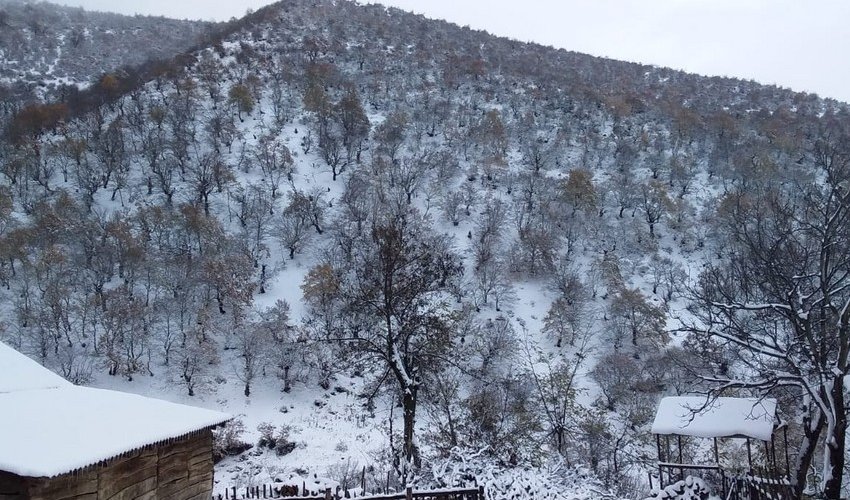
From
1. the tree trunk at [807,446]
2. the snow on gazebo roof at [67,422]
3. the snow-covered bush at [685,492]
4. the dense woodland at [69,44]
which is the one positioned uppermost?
the dense woodland at [69,44]

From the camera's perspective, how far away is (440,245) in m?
39.2

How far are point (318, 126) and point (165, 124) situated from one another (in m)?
15.1

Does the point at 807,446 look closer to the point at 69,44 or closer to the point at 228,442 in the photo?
the point at 228,442

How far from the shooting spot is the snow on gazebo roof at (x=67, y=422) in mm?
4906

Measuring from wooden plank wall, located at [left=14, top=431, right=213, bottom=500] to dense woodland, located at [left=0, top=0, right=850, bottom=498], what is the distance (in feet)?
15.5

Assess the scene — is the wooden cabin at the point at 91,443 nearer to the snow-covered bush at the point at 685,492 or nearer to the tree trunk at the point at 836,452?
the snow-covered bush at the point at 685,492

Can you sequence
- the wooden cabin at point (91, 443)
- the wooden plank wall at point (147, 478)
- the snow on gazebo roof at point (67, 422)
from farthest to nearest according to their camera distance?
1. the wooden plank wall at point (147, 478)
2. the wooden cabin at point (91, 443)
3. the snow on gazebo roof at point (67, 422)

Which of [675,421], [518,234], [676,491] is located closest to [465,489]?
[676,491]

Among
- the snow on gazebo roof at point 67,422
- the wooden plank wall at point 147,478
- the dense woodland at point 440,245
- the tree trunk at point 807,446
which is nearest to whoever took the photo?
the snow on gazebo roof at point 67,422

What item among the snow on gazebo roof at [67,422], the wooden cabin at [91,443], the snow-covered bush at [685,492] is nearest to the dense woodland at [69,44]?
the snow on gazebo roof at [67,422]

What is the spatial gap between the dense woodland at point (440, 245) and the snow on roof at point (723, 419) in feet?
2.94

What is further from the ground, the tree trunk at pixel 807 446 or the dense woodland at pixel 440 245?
the dense woodland at pixel 440 245

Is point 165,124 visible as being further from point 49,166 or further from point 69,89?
point 69,89

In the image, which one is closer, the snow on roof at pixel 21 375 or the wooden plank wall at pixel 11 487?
the wooden plank wall at pixel 11 487
